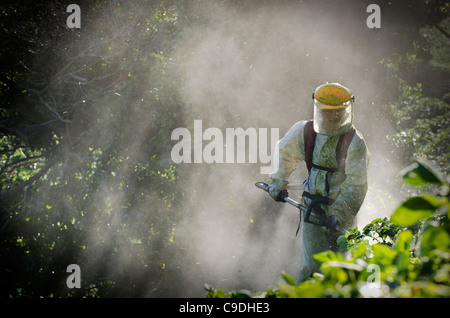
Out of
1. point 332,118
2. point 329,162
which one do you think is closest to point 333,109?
point 332,118

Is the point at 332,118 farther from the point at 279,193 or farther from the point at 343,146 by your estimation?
the point at 279,193

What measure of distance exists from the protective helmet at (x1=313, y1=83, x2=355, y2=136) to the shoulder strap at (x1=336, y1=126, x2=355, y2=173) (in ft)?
0.18

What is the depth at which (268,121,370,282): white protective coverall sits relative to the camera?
10.5 feet

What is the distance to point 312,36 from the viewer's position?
661 centimetres

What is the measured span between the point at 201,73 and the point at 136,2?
1.87 metres

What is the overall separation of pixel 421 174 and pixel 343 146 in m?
2.70

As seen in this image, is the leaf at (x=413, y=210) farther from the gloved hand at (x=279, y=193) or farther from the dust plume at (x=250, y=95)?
the dust plume at (x=250, y=95)

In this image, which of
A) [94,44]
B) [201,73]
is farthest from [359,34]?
[94,44]

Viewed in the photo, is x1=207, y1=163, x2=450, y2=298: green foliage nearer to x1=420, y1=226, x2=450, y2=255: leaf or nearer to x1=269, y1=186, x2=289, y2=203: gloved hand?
x1=420, y1=226, x2=450, y2=255: leaf

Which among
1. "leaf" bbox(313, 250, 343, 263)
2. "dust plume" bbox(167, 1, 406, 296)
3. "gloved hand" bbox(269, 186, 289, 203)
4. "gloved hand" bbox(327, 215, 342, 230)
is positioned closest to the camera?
"leaf" bbox(313, 250, 343, 263)

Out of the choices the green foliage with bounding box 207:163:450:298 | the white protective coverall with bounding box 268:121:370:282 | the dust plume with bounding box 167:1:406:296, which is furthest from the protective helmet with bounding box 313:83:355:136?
the dust plume with bounding box 167:1:406:296

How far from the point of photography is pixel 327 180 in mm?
3502

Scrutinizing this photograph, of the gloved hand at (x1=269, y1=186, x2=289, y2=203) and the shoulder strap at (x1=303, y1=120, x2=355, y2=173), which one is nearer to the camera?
the shoulder strap at (x1=303, y1=120, x2=355, y2=173)

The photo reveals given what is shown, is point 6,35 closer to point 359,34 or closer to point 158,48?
point 158,48
